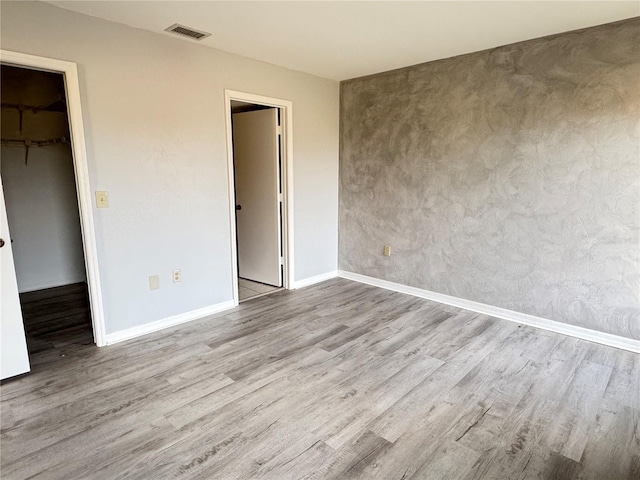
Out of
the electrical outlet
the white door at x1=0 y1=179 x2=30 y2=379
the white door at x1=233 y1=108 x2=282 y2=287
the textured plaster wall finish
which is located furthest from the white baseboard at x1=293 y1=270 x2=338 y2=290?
the white door at x1=0 y1=179 x2=30 y2=379

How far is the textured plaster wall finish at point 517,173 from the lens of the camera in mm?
2748

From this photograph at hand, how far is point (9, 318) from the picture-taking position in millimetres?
2342

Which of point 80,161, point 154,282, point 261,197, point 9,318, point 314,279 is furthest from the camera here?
point 314,279

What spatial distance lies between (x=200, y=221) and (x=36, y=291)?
2.41 metres

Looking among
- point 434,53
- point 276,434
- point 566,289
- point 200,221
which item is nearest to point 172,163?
point 200,221

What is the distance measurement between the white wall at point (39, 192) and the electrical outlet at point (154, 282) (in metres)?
2.06

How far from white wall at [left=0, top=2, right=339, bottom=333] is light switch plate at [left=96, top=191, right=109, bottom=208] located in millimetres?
36

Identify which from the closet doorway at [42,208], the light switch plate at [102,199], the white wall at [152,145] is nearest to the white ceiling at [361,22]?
the white wall at [152,145]

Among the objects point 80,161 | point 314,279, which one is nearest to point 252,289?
point 314,279

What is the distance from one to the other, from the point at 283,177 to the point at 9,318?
2.61 m

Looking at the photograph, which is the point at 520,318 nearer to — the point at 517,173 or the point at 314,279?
the point at 517,173

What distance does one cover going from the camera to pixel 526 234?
10.5ft

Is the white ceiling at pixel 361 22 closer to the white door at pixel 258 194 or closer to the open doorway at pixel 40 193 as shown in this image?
the white door at pixel 258 194

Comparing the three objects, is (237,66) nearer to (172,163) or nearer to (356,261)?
(172,163)
